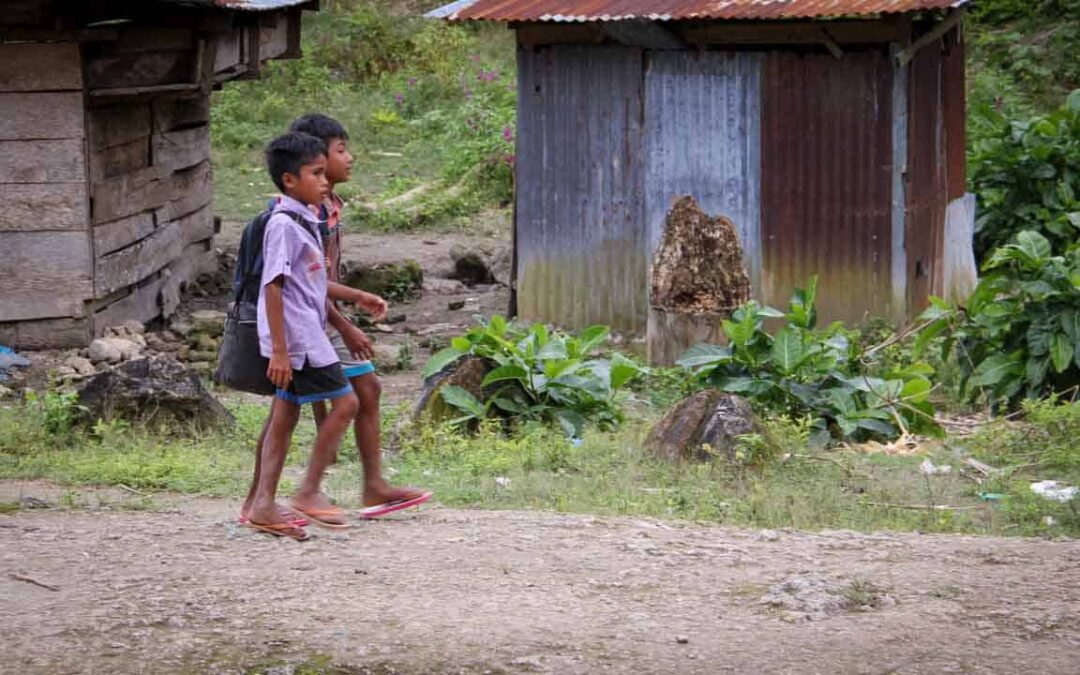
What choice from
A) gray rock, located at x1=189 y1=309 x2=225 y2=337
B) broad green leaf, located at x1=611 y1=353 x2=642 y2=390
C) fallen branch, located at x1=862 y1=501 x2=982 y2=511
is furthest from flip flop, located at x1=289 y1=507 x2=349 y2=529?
gray rock, located at x1=189 y1=309 x2=225 y2=337

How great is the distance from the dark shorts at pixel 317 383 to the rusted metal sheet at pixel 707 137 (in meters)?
6.28

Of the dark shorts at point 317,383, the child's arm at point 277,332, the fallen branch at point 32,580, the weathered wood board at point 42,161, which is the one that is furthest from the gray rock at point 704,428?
the weathered wood board at point 42,161

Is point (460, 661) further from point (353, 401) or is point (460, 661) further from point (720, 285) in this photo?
point (720, 285)

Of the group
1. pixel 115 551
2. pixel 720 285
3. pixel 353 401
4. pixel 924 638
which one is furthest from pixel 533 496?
pixel 720 285

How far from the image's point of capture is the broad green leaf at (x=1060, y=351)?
314 inches

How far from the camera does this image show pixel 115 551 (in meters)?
5.21

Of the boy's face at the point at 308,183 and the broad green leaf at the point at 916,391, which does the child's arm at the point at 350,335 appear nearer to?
the boy's face at the point at 308,183

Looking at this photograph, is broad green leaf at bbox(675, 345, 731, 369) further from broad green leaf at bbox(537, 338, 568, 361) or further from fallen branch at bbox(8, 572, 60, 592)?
fallen branch at bbox(8, 572, 60, 592)

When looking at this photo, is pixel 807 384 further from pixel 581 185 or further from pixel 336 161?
pixel 581 185

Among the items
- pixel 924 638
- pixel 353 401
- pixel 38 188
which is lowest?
pixel 924 638

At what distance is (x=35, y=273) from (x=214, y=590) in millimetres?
6001

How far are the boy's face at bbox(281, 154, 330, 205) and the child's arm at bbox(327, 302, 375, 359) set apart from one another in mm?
409

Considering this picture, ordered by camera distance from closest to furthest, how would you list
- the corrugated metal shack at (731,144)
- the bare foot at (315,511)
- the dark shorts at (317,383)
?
the dark shorts at (317,383) → the bare foot at (315,511) → the corrugated metal shack at (731,144)

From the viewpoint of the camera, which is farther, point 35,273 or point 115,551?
point 35,273
